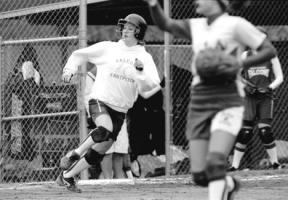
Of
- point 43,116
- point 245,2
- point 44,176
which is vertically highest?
point 245,2

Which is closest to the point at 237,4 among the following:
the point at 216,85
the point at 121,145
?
the point at 216,85

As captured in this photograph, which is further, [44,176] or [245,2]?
[44,176]

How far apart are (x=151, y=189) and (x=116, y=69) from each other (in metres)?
1.53

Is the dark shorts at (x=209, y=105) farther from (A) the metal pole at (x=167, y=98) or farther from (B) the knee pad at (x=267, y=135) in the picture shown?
(B) the knee pad at (x=267, y=135)

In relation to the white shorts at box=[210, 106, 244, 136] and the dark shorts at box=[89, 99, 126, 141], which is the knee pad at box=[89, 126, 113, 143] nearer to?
the dark shorts at box=[89, 99, 126, 141]

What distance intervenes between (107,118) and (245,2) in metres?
3.79

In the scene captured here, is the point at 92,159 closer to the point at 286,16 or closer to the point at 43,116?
the point at 43,116

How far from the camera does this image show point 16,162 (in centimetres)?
1332

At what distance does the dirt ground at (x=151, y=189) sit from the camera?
10.6 m

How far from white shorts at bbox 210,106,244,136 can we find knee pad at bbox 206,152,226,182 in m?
0.22

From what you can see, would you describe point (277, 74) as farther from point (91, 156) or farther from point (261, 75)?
point (91, 156)

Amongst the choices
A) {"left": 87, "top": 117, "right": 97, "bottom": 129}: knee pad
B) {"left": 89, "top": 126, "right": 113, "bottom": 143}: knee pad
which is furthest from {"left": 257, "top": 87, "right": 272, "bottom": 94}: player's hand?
{"left": 89, "top": 126, "right": 113, "bottom": 143}: knee pad

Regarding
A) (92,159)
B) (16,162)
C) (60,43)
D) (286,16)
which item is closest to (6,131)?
(16,162)

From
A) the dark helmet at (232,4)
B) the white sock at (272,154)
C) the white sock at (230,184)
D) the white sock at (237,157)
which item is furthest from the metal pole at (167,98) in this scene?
the white sock at (230,184)
